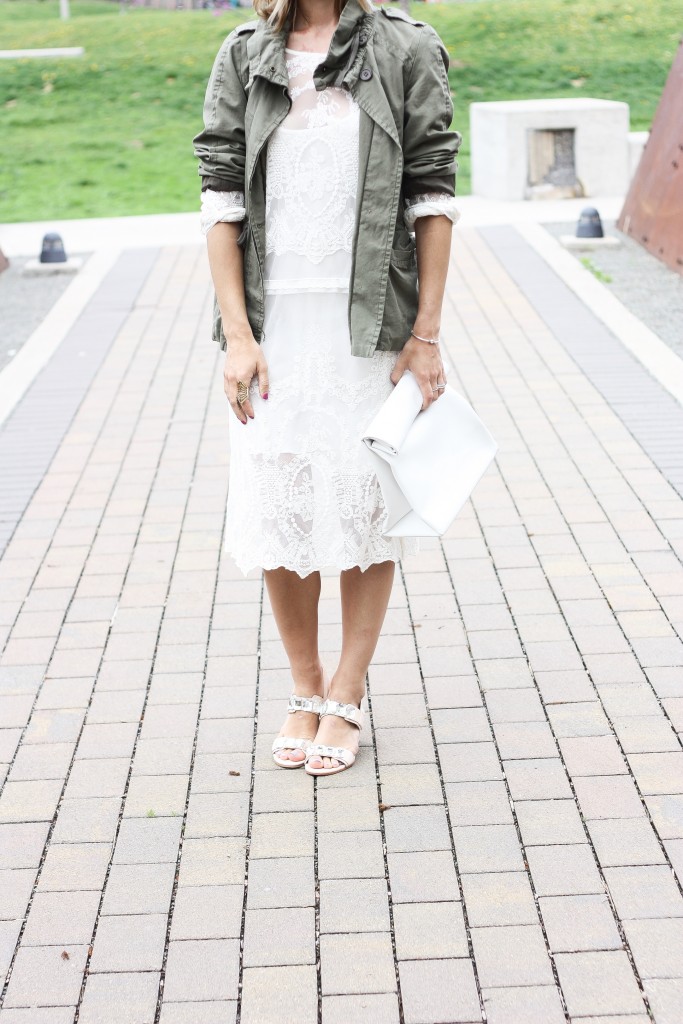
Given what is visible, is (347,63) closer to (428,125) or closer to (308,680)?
(428,125)

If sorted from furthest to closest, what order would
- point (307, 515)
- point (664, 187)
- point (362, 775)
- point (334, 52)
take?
point (664, 187) < point (362, 775) < point (307, 515) < point (334, 52)

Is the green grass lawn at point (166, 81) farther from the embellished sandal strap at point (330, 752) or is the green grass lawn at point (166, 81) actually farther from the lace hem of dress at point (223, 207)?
the embellished sandal strap at point (330, 752)

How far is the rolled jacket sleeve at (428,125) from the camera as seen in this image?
9.86 feet

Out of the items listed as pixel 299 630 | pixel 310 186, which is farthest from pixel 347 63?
pixel 299 630

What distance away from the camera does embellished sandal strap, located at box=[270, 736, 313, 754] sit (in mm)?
3529

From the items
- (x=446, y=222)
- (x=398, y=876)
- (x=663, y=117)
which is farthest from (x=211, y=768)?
(x=663, y=117)

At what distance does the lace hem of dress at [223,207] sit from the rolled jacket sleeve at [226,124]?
0.02m

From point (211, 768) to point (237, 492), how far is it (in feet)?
2.58

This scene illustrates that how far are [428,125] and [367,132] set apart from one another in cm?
15

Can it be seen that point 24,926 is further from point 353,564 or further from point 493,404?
point 493,404

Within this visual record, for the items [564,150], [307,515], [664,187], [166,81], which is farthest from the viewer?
[166,81]

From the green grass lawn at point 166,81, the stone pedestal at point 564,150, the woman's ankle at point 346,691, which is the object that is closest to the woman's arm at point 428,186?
the woman's ankle at point 346,691

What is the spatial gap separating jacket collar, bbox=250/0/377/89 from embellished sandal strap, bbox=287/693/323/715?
64.5 inches

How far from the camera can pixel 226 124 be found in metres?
3.06
